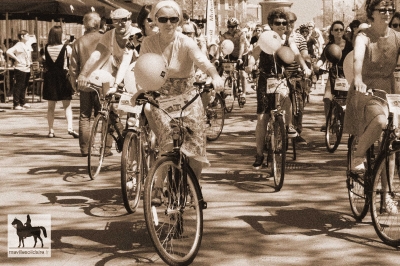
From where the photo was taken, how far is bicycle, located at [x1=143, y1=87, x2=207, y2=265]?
20.6 ft

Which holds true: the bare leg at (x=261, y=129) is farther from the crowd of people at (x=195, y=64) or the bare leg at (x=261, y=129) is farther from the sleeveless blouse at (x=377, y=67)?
the sleeveless blouse at (x=377, y=67)

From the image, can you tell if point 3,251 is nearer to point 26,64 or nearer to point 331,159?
point 331,159

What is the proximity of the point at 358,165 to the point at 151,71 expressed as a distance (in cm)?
214

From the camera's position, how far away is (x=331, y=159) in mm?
12523

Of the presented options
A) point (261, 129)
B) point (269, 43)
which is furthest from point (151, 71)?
point (261, 129)

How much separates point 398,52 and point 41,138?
9173mm

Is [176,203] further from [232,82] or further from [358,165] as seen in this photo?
[232,82]

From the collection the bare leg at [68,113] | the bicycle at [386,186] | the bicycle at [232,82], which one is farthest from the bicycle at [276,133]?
the bicycle at [232,82]

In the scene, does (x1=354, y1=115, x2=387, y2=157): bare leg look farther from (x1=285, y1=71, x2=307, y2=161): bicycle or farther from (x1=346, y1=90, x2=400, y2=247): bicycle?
(x1=285, y1=71, x2=307, y2=161): bicycle

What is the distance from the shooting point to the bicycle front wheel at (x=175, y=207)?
6.29 metres

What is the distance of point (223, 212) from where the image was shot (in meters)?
8.48

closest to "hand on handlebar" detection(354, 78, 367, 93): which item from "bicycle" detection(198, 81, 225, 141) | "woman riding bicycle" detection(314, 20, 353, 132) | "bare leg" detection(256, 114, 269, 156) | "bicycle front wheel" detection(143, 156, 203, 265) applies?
"bicycle front wheel" detection(143, 156, 203, 265)

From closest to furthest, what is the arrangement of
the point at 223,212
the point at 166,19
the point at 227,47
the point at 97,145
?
the point at 166,19, the point at 223,212, the point at 97,145, the point at 227,47

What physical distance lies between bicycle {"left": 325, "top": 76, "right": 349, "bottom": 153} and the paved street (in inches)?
8.0
